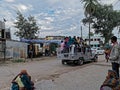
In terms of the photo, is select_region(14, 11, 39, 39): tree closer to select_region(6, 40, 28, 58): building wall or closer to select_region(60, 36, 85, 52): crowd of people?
select_region(6, 40, 28, 58): building wall

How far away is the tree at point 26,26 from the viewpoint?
58.7 metres

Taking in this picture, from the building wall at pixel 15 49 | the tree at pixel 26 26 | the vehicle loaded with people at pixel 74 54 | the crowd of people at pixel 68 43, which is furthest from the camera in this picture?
the tree at pixel 26 26

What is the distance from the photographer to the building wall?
121 ft

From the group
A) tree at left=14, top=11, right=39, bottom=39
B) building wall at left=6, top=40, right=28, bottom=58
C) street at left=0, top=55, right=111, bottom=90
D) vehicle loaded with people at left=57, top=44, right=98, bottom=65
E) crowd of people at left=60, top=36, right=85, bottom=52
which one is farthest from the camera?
tree at left=14, top=11, right=39, bottom=39

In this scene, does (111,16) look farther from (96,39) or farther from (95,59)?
(95,59)

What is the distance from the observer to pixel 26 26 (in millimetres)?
58562

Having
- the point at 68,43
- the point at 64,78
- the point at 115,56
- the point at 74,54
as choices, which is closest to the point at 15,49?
the point at 68,43

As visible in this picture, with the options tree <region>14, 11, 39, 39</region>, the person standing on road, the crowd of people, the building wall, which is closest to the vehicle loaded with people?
the crowd of people

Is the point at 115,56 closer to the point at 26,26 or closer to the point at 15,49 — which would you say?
the point at 15,49

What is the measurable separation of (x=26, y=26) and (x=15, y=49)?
68.6 ft

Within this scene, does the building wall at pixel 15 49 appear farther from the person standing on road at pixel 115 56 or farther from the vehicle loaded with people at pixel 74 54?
the person standing on road at pixel 115 56

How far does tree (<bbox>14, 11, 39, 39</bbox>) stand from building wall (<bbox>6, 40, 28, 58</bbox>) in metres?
18.0

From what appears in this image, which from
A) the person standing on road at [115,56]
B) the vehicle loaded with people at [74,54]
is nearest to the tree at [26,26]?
the vehicle loaded with people at [74,54]

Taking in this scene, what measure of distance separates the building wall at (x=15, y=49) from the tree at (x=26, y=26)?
18028mm
